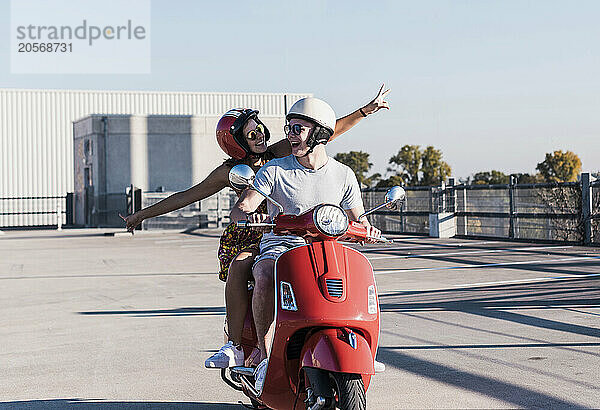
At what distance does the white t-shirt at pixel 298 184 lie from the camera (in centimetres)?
486

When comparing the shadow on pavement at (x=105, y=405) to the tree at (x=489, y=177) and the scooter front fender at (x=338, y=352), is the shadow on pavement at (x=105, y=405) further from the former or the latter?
the tree at (x=489, y=177)

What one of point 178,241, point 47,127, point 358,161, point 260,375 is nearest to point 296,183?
point 260,375

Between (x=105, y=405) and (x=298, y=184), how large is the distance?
2132mm

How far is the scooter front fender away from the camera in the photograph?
4129mm

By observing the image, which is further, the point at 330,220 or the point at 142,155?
the point at 142,155

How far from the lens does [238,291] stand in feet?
17.0

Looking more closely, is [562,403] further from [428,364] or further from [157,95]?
[157,95]

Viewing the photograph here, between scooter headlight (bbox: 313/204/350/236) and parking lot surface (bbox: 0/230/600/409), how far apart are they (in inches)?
66.3

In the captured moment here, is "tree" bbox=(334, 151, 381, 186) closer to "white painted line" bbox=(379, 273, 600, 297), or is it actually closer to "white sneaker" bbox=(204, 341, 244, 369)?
"white painted line" bbox=(379, 273, 600, 297)

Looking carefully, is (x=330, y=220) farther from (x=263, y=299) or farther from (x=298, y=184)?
(x=263, y=299)

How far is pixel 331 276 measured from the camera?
436cm

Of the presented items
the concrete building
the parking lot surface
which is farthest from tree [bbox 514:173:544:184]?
the parking lot surface

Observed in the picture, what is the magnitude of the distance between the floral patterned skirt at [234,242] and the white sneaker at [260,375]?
0.90 metres

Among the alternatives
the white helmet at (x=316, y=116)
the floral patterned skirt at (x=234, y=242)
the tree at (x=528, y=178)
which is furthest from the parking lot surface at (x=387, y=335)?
the tree at (x=528, y=178)
